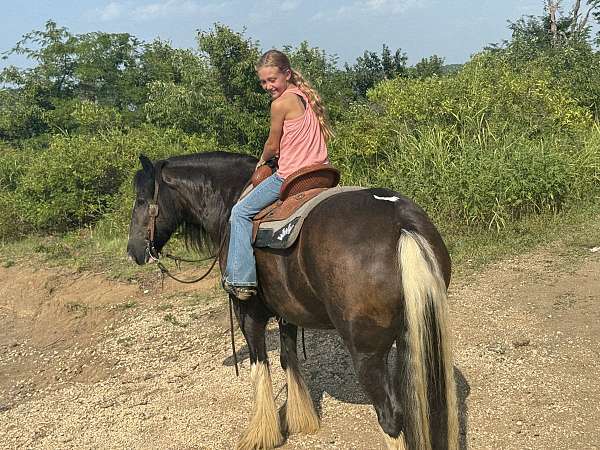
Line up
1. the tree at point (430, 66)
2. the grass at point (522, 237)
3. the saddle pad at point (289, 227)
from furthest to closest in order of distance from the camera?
Result: the tree at point (430, 66) → the grass at point (522, 237) → the saddle pad at point (289, 227)

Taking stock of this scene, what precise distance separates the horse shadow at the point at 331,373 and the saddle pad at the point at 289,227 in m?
1.60

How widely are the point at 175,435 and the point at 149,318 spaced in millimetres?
2730

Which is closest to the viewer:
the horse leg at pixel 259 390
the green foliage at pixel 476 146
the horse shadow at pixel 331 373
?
the horse leg at pixel 259 390

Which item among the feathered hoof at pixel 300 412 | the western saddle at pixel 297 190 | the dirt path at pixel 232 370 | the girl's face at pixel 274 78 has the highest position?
the girl's face at pixel 274 78

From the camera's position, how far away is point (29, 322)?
7398 millimetres

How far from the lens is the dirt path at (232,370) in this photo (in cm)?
378

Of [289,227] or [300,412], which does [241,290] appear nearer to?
[289,227]

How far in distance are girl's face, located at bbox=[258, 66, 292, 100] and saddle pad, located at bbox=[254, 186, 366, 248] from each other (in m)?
0.63

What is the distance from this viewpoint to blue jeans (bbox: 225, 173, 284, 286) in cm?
319

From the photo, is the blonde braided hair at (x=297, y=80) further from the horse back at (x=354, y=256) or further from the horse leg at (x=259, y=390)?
the horse leg at (x=259, y=390)

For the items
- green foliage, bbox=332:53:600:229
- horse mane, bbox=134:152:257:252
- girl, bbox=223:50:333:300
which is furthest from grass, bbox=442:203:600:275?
girl, bbox=223:50:333:300

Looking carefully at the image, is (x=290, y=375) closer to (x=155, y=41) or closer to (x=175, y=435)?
(x=175, y=435)

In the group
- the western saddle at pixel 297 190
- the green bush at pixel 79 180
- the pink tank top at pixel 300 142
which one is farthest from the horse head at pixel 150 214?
the green bush at pixel 79 180

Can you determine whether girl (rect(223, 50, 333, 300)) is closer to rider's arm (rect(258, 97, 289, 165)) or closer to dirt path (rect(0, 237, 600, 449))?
rider's arm (rect(258, 97, 289, 165))
